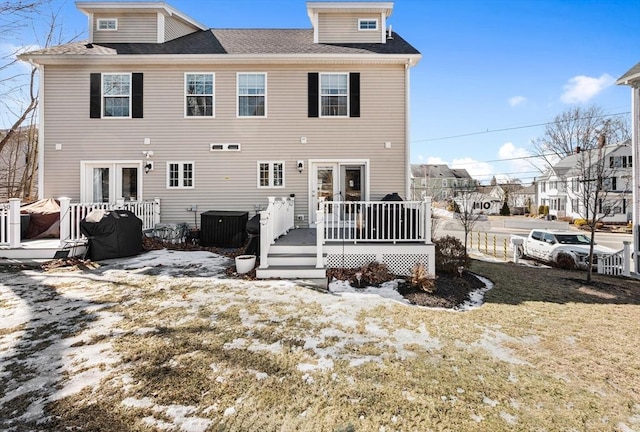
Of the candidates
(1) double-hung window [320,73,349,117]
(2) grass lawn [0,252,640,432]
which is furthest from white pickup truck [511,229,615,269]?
(1) double-hung window [320,73,349,117]

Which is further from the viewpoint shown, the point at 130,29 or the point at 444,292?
the point at 130,29

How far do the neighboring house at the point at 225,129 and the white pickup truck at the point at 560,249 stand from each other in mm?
7080

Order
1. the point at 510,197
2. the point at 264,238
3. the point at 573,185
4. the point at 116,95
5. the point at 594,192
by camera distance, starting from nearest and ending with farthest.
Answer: the point at 264,238 < the point at 116,95 < the point at 594,192 < the point at 573,185 < the point at 510,197

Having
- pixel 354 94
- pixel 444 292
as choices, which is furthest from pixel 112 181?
pixel 444 292

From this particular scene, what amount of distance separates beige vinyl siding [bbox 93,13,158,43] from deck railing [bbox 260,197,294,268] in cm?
818

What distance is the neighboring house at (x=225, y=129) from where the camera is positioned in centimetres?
982

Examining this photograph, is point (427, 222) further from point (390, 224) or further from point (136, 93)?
point (136, 93)

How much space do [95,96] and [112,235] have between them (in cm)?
555

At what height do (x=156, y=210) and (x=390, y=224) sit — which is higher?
(x=156, y=210)

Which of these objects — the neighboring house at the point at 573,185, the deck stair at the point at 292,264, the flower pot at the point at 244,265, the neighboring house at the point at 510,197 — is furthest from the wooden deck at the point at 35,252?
the neighboring house at the point at 510,197

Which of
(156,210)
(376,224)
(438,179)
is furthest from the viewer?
(438,179)

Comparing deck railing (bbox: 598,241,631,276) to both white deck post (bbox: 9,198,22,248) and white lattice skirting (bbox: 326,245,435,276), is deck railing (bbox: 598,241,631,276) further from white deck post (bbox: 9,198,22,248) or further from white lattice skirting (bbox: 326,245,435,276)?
white deck post (bbox: 9,198,22,248)

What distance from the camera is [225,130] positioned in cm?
997

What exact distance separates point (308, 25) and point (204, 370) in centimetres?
1366
